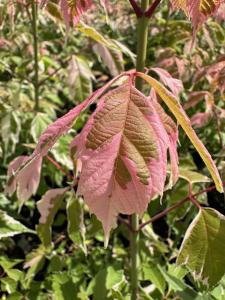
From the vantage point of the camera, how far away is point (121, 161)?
0.72 metres

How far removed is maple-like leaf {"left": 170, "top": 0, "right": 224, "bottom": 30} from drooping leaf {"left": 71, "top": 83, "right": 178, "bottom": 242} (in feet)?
0.59

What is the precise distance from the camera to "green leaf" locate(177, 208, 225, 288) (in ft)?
3.42

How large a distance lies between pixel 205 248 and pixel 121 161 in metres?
0.42

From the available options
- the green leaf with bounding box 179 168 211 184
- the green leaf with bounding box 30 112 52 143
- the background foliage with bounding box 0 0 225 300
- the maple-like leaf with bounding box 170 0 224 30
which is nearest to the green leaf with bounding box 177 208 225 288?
the background foliage with bounding box 0 0 225 300

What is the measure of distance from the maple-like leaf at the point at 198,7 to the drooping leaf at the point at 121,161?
180mm

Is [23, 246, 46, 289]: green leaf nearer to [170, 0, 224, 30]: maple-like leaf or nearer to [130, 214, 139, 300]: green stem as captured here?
[130, 214, 139, 300]: green stem

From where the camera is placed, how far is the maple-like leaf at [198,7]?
798mm

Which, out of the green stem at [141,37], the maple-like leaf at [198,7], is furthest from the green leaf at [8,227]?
the maple-like leaf at [198,7]

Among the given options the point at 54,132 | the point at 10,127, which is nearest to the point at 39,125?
the point at 10,127

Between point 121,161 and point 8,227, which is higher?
point 121,161

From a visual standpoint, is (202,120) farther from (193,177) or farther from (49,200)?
(49,200)

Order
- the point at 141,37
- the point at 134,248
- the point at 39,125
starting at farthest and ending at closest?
the point at 39,125, the point at 134,248, the point at 141,37

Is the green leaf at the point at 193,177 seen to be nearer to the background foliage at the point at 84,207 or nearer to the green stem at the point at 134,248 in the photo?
the background foliage at the point at 84,207

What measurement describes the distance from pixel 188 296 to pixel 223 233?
30 centimetres
